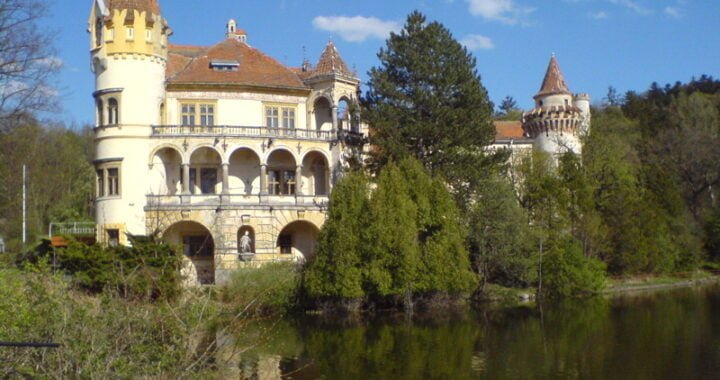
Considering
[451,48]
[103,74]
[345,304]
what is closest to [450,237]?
[345,304]

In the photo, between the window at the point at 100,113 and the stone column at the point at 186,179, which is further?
the window at the point at 100,113

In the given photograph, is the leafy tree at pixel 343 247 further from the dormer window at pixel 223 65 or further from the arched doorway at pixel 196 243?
the dormer window at pixel 223 65

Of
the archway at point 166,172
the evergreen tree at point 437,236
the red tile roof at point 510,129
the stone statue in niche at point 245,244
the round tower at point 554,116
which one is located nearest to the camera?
the evergreen tree at point 437,236

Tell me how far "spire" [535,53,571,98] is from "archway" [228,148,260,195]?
21.9 meters

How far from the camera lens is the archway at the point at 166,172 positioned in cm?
3753

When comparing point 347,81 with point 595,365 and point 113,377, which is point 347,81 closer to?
point 595,365

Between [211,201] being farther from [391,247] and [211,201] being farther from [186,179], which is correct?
[391,247]

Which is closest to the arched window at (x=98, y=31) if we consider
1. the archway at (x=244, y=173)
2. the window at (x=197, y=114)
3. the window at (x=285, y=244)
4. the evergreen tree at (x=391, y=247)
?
the window at (x=197, y=114)

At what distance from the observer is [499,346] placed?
24.3 metres

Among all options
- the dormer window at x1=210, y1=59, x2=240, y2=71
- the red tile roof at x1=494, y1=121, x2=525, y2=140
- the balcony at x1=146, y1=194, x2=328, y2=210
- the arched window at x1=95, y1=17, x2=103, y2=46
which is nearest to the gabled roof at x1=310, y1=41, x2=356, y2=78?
the dormer window at x1=210, y1=59, x2=240, y2=71

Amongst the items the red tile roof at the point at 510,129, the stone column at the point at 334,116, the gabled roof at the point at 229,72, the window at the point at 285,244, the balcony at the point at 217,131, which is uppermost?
the gabled roof at the point at 229,72

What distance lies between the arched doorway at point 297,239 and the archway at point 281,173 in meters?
1.88

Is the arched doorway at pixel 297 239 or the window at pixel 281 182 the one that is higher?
the window at pixel 281 182

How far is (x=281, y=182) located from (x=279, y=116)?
11.5ft
